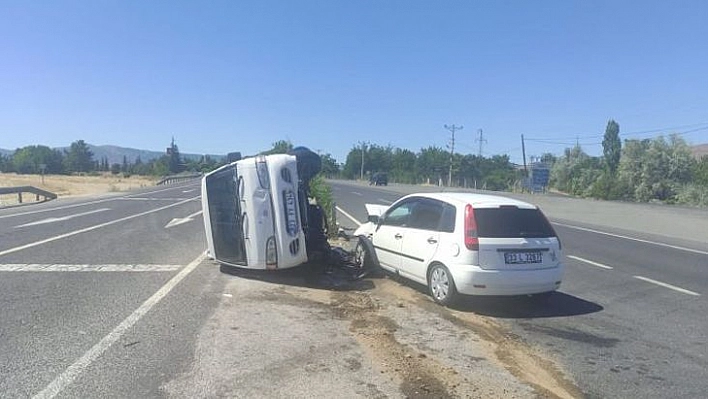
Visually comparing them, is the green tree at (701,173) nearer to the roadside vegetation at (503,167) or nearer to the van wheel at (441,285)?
the roadside vegetation at (503,167)

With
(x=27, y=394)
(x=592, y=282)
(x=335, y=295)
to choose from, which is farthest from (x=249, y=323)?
(x=592, y=282)

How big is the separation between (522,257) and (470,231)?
73 cm

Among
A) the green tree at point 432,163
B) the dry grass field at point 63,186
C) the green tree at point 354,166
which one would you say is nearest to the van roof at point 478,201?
the dry grass field at point 63,186

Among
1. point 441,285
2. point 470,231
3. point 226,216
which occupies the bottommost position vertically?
point 441,285

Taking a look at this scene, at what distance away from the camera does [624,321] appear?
286 inches

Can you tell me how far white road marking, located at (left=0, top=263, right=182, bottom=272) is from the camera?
960 centimetres

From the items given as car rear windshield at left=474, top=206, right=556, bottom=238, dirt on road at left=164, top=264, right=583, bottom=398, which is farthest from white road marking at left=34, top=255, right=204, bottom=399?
car rear windshield at left=474, top=206, right=556, bottom=238

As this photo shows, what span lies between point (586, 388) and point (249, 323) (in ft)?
11.6

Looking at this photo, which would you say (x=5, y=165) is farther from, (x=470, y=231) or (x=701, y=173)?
(x=470, y=231)

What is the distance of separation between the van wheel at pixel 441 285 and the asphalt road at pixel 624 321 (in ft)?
1.07

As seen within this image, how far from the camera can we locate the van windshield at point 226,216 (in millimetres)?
8773

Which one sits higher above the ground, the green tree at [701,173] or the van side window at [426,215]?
the van side window at [426,215]

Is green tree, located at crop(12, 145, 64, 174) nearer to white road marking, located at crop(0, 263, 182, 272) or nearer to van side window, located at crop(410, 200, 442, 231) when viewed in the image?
white road marking, located at crop(0, 263, 182, 272)

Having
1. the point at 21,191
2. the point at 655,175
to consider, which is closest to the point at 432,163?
the point at 655,175
